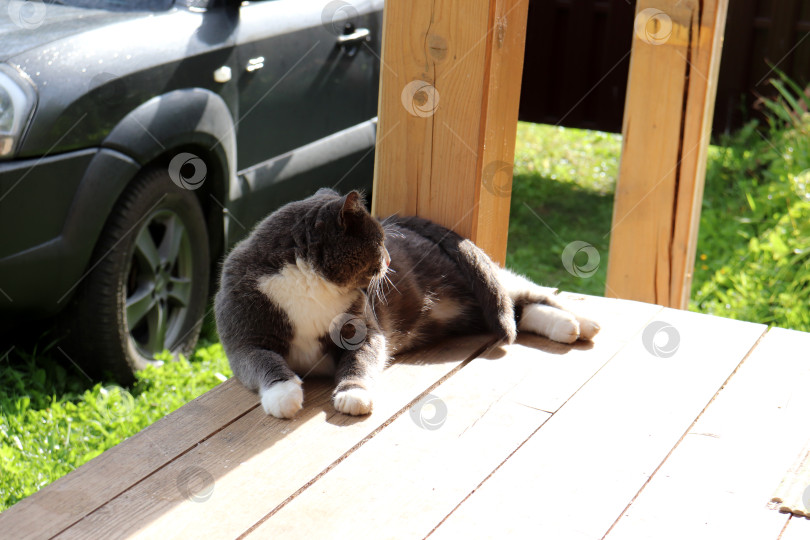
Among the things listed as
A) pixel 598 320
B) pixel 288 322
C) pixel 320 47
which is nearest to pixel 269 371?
pixel 288 322

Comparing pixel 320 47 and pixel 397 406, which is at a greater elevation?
pixel 320 47

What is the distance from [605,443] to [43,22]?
3.05m

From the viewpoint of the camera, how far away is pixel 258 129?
4281 millimetres

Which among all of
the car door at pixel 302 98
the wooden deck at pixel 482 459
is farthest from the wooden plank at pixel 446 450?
the car door at pixel 302 98

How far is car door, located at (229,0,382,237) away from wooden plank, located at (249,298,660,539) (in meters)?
2.05

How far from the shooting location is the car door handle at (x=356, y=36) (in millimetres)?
4582

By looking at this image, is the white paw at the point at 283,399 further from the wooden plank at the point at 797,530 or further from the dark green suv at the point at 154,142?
the dark green suv at the point at 154,142

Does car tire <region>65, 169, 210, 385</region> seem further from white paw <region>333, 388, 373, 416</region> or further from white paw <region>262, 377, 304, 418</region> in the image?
white paw <region>333, 388, 373, 416</region>

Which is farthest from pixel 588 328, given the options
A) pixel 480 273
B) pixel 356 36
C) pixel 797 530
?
pixel 356 36

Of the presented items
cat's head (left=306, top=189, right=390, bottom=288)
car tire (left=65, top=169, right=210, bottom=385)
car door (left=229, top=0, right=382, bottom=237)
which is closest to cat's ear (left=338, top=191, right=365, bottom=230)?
cat's head (left=306, top=189, right=390, bottom=288)

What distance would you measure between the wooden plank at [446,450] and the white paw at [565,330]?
0.03 m

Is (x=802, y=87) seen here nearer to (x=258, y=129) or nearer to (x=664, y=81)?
(x=664, y=81)

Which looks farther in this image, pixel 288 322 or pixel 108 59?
pixel 108 59

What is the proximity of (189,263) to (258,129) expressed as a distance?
78 centimetres
